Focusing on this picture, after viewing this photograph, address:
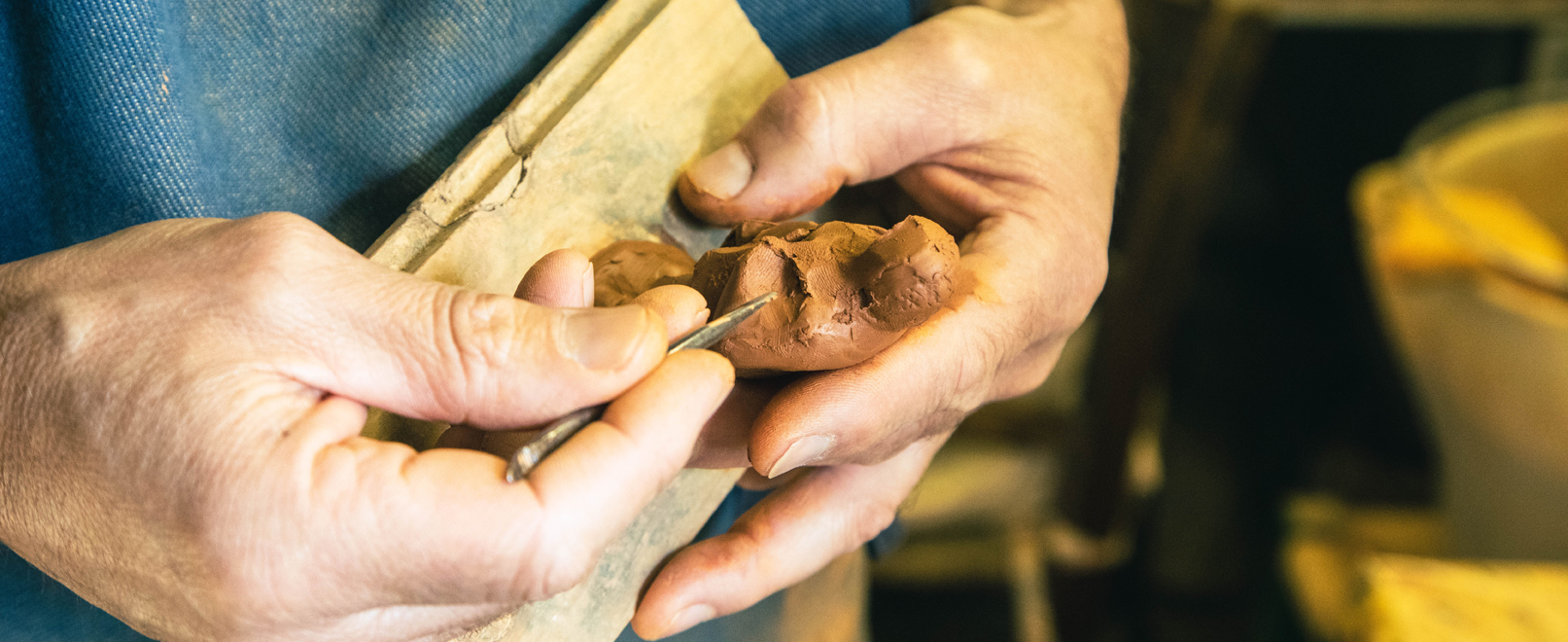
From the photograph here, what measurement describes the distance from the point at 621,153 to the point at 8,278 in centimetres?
78

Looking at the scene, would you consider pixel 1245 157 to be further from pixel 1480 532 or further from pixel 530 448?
pixel 530 448

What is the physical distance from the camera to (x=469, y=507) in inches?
36.4

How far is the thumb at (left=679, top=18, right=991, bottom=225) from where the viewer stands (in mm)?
1475

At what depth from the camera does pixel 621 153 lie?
1.48 metres

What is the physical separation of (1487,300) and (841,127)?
7.02 ft

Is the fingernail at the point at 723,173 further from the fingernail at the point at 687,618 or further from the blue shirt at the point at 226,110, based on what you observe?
the fingernail at the point at 687,618

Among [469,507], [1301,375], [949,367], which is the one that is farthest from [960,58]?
[1301,375]

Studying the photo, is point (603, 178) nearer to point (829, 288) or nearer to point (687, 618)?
point (829, 288)

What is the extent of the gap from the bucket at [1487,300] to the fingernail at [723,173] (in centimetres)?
220

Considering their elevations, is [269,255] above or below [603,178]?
above

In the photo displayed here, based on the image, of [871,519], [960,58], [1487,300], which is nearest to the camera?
[960,58]

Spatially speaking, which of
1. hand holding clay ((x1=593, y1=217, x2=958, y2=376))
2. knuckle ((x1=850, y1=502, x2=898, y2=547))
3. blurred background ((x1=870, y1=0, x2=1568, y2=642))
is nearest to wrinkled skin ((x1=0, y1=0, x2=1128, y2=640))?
hand holding clay ((x1=593, y1=217, x2=958, y2=376))

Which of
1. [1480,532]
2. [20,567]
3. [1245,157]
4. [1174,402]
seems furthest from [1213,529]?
[20,567]

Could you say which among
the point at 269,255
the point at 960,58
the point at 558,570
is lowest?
the point at 558,570
